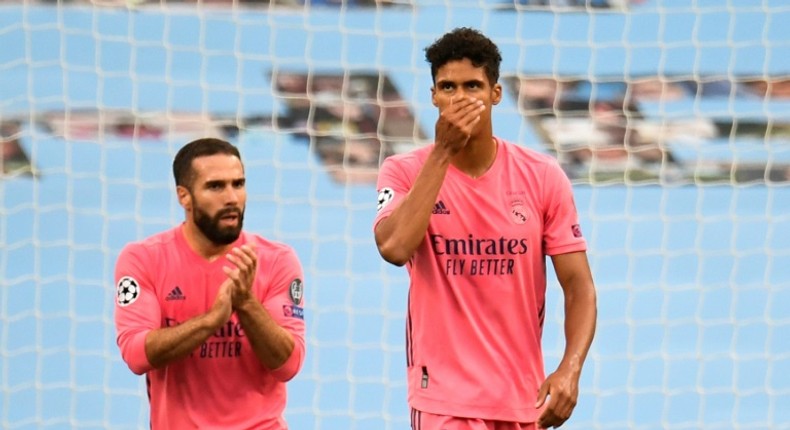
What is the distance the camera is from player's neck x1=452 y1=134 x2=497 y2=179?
4.70 meters

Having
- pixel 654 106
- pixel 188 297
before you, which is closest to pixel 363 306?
pixel 654 106

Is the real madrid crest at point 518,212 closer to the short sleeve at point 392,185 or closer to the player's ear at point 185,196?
the short sleeve at point 392,185

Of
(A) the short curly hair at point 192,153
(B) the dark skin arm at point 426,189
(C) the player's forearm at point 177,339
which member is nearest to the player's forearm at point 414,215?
(B) the dark skin arm at point 426,189

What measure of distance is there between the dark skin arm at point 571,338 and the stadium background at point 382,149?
3340mm

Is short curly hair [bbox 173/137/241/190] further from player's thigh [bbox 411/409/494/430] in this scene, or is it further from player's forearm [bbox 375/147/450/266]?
player's thigh [bbox 411/409/494/430]

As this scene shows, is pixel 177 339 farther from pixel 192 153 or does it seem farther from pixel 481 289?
pixel 481 289

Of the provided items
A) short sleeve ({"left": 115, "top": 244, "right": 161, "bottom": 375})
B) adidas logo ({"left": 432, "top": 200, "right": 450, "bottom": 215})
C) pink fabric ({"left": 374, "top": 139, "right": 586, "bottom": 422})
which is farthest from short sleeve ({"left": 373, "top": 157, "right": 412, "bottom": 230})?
short sleeve ({"left": 115, "top": 244, "right": 161, "bottom": 375})

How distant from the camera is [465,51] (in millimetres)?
4555

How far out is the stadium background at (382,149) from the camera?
8.05 metres

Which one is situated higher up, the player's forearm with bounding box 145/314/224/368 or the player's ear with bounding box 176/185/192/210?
the player's ear with bounding box 176/185/192/210

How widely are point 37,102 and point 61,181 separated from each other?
18.6 inches

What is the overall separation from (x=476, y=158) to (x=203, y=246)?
104 centimetres

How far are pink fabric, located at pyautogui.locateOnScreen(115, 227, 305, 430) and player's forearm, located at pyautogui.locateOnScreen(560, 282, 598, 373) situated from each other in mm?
946

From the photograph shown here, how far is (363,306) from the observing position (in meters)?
8.10
